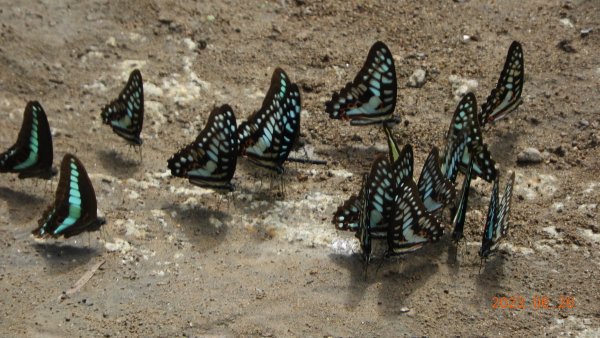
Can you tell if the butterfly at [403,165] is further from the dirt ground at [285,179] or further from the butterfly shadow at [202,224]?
the butterfly shadow at [202,224]

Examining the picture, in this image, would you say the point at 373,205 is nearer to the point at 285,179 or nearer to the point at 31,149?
the point at 285,179

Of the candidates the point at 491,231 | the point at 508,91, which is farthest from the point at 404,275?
the point at 508,91

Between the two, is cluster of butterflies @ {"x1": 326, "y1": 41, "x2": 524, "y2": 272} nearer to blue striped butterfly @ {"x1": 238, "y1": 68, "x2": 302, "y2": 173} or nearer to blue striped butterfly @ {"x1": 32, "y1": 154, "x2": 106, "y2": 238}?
blue striped butterfly @ {"x1": 238, "y1": 68, "x2": 302, "y2": 173}

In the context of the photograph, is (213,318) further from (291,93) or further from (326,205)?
(291,93)

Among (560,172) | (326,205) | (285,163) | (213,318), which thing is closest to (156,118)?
(285,163)

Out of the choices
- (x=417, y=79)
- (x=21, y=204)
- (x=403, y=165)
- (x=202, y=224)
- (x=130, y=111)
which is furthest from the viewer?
(x=417, y=79)
